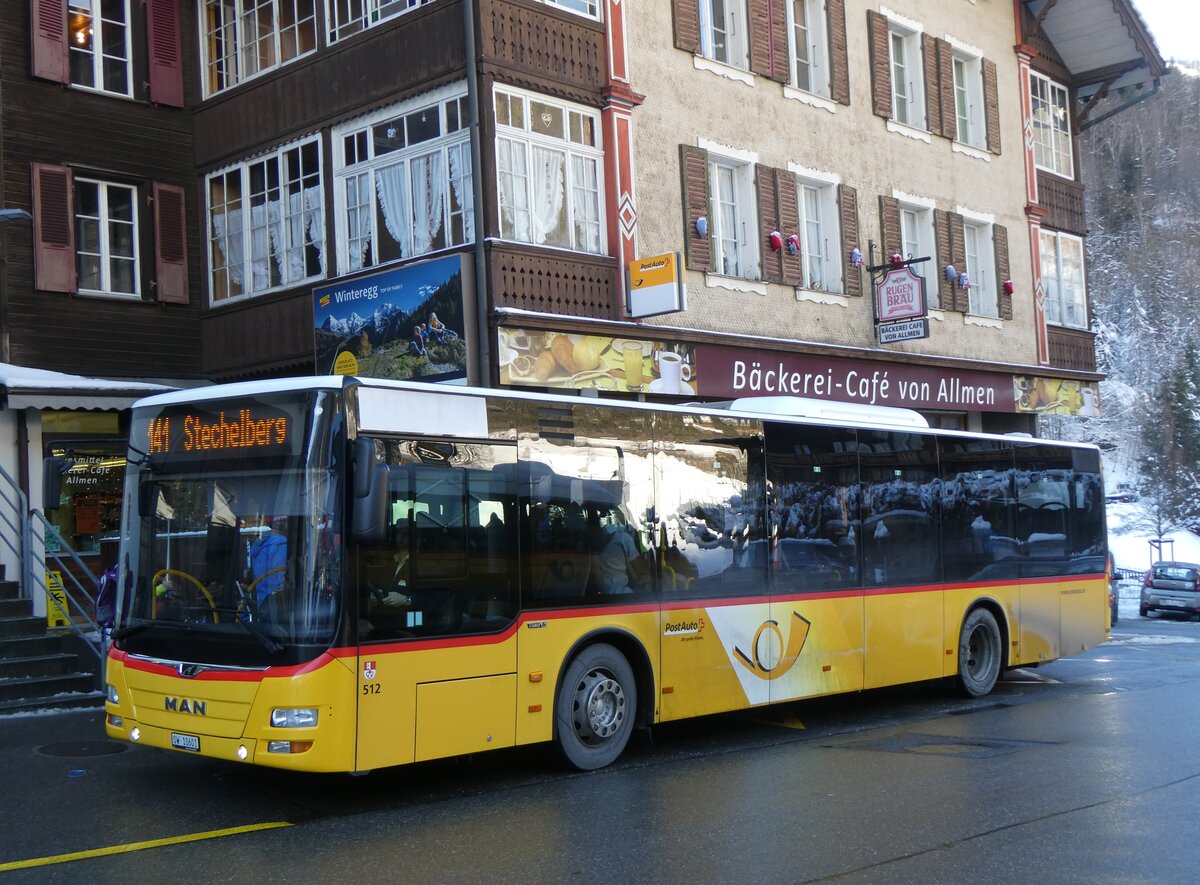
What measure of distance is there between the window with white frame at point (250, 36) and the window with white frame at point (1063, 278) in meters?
14.9

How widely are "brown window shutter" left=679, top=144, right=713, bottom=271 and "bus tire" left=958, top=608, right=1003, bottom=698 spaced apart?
676 centimetres

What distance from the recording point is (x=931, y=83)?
77.5 feet

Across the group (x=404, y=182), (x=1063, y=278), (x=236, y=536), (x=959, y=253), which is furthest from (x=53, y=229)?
(x=1063, y=278)

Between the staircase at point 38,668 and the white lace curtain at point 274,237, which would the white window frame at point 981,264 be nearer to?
the white lace curtain at point 274,237

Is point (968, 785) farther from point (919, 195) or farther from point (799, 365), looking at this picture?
point (919, 195)

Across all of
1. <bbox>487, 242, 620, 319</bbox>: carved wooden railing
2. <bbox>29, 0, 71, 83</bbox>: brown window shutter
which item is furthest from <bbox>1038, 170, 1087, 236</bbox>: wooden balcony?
<bbox>29, 0, 71, 83</bbox>: brown window shutter

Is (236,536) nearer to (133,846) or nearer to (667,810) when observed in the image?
(133,846)

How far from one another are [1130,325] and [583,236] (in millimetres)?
87496

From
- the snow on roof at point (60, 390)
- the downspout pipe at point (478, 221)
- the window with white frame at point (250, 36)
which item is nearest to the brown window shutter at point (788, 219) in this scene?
the downspout pipe at point (478, 221)

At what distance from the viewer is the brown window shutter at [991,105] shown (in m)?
24.8

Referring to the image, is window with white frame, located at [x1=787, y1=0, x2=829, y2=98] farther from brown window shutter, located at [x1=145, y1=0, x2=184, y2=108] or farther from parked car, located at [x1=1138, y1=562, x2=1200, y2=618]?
parked car, located at [x1=1138, y1=562, x2=1200, y2=618]

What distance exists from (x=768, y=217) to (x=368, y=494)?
1327 cm

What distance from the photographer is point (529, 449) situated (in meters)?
9.42

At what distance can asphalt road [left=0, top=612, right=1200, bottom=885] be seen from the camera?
684 cm
